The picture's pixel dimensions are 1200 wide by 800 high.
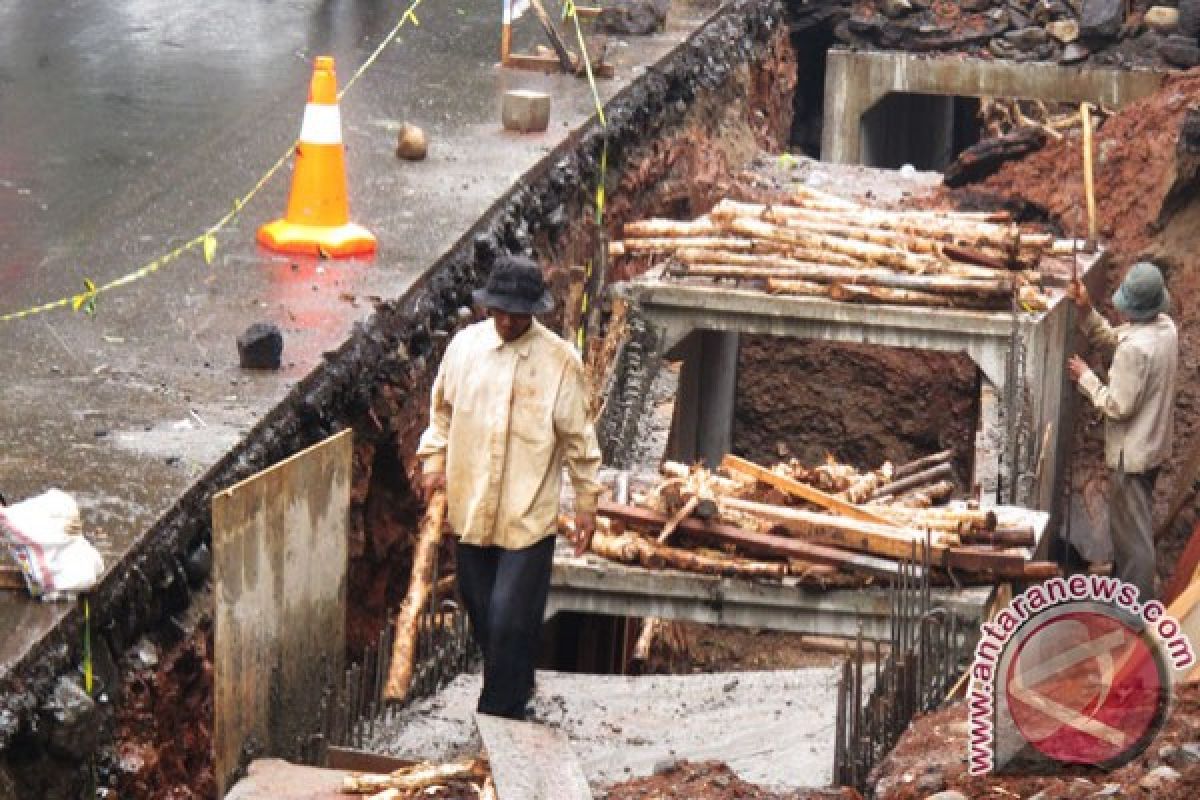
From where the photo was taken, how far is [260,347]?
10.5 meters

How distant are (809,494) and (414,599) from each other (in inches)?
77.3

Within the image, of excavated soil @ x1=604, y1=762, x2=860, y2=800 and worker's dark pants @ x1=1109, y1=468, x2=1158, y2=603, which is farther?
worker's dark pants @ x1=1109, y1=468, x2=1158, y2=603

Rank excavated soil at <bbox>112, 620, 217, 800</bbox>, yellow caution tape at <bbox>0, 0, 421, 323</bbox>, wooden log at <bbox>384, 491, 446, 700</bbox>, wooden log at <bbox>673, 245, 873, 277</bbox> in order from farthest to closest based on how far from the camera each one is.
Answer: wooden log at <bbox>673, 245, 873, 277</bbox> < yellow caution tape at <bbox>0, 0, 421, 323</bbox> < wooden log at <bbox>384, 491, 446, 700</bbox> < excavated soil at <bbox>112, 620, 217, 800</bbox>

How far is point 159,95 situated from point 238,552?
7061 mm

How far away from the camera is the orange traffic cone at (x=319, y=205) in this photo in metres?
12.0

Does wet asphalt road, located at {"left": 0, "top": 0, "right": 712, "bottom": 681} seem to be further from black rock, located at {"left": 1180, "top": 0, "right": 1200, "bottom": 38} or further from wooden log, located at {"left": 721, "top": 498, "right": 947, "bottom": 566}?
black rock, located at {"left": 1180, "top": 0, "right": 1200, "bottom": 38}

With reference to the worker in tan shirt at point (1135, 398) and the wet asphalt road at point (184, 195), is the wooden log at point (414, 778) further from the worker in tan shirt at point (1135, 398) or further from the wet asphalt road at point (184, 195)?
the worker in tan shirt at point (1135, 398)

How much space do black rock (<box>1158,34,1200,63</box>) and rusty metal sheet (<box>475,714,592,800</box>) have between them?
15173 mm

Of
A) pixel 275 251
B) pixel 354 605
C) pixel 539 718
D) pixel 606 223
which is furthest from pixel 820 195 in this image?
pixel 539 718

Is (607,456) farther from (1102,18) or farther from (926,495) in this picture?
(1102,18)

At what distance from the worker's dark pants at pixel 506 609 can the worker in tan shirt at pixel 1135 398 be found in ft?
17.9

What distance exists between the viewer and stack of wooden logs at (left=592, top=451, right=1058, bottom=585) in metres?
10.8

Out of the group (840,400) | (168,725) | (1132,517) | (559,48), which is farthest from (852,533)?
(840,400)

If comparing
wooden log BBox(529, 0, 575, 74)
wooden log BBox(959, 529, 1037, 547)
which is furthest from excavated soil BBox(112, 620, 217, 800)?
wooden log BBox(529, 0, 575, 74)
